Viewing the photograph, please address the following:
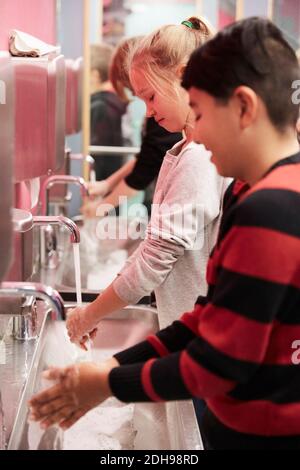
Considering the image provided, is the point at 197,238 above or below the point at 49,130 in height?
below

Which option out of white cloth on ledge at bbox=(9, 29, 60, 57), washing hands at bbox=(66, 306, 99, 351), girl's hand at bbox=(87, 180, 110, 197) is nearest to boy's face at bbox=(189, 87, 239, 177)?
washing hands at bbox=(66, 306, 99, 351)

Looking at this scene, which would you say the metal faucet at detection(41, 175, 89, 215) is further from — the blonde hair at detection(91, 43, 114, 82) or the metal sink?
the blonde hair at detection(91, 43, 114, 82)

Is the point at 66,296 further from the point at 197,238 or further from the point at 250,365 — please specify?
the point at 250,365

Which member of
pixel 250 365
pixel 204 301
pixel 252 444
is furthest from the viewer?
pixel 204 301

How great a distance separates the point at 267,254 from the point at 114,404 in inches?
44.7

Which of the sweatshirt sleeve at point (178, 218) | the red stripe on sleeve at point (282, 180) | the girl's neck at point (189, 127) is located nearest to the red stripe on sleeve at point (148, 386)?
the red stripe on sleeve at point (282, 180)

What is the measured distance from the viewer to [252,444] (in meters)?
1.01

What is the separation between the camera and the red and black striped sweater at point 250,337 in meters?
0.88

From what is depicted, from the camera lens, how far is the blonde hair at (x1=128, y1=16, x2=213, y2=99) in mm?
1545

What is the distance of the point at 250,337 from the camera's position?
88cm

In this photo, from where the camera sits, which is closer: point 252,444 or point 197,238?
point 252,444

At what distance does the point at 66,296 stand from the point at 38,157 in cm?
65

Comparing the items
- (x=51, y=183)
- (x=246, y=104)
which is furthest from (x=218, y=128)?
(x=51, y=183)

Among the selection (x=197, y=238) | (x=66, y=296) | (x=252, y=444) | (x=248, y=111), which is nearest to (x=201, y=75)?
(x=248, y=111)
